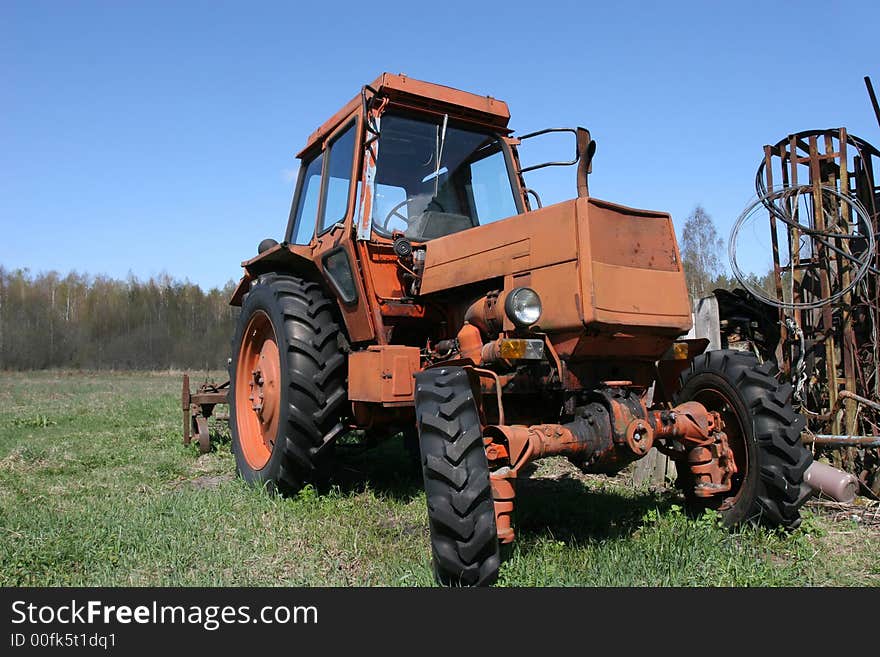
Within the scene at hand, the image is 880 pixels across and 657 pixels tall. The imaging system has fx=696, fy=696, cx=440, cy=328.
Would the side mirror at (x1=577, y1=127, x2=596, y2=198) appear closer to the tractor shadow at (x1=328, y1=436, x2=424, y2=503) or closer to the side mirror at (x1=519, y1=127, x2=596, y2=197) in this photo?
the side mirror at (x1=519, y1=127, x2=596, y2=197)

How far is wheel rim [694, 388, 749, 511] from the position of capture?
4.01 metres

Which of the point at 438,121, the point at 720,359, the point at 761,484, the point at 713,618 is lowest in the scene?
the point at 713,618

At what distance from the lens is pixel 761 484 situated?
379cm

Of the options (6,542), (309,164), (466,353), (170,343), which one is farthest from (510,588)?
(170,343)

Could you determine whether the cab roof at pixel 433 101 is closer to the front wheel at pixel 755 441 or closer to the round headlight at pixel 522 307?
the round headlight at pixel 522 307

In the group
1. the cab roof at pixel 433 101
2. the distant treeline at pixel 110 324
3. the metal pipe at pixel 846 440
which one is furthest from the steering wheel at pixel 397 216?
the distant treeline at pixel 110 324

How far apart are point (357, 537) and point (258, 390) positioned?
2.11 meters

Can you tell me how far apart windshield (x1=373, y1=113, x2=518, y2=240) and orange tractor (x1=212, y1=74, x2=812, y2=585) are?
0.01m

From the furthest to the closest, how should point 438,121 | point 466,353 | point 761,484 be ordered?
point 438,121, point 466,353, point 761,484

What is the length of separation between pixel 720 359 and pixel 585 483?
2.05 metres

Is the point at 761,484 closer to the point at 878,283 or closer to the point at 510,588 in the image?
the point at 510,588

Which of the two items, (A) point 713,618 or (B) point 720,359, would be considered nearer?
(A) point 713,618

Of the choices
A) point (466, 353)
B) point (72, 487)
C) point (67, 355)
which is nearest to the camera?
point (466, 353)

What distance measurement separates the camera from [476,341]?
13.3ft
